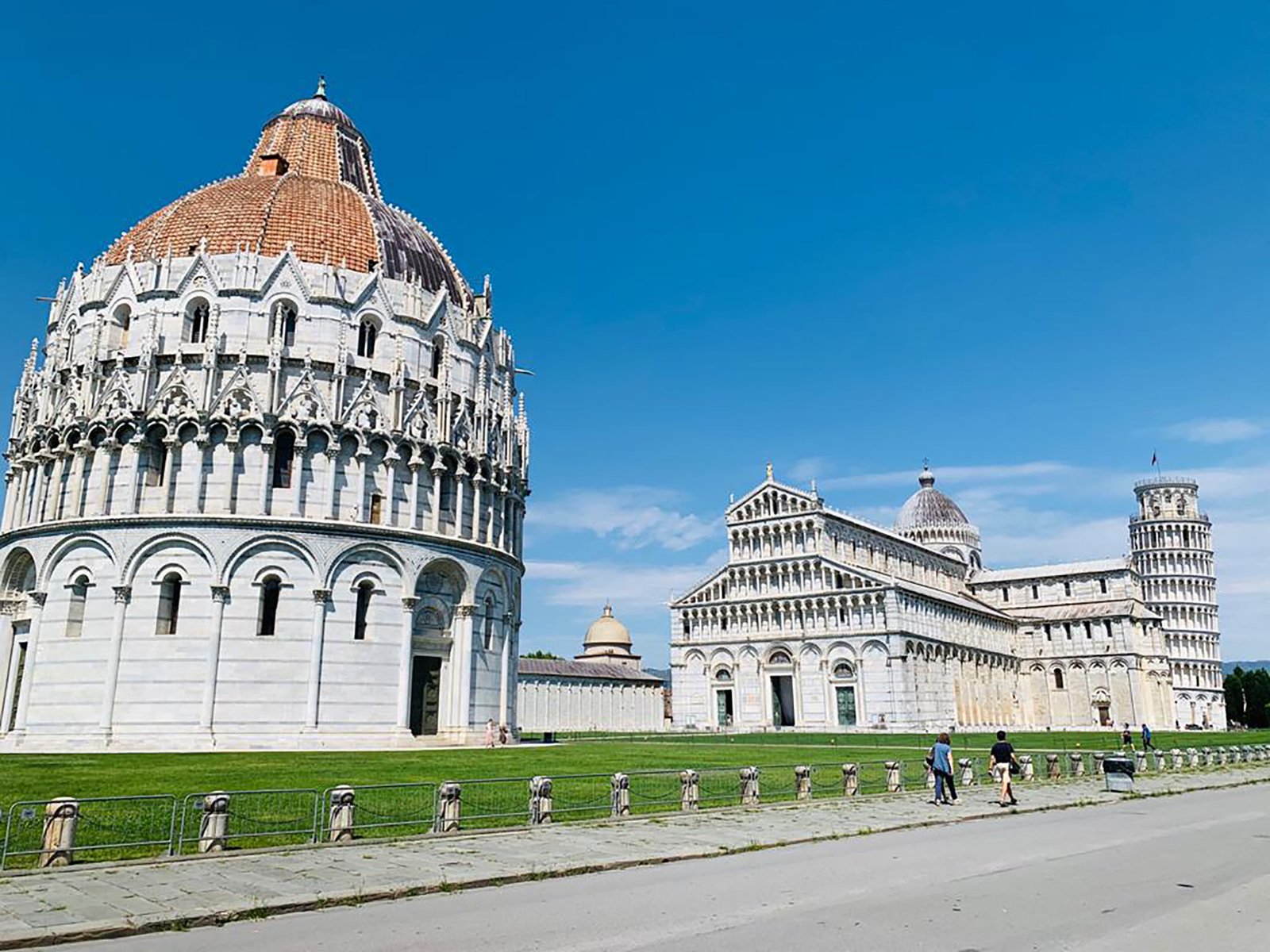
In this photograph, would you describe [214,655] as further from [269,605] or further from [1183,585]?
[1183,585]

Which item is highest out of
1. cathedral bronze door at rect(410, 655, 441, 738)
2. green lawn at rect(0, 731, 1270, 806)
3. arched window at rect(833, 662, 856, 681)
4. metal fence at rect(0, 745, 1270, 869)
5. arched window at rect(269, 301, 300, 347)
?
arched window at rect(269, 301, 300, 347)

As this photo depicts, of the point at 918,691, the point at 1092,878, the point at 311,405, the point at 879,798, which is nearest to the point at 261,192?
the point at 311,405

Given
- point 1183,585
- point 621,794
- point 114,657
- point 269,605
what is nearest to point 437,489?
point 269,605

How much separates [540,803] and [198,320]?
34.2m

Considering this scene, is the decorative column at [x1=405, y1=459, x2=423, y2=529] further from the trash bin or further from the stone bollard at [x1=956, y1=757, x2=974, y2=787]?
the trash bin

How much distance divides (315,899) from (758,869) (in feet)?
20.6

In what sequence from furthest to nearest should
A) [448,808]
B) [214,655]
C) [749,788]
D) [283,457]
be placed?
[283,457] < [214,655] < [749,788] < [448,808]

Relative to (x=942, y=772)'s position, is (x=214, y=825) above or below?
below

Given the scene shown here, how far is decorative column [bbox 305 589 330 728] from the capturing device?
39.7m

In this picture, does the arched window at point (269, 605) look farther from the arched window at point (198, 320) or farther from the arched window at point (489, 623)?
the arched window at point (198, 320)

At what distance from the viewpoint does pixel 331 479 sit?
41969 millimetres

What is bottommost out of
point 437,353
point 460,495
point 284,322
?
point 460,495

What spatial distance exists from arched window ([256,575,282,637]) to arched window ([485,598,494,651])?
1023cm

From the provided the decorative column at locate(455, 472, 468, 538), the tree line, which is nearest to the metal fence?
the decorative column at locate(455, 472, 468, 538)
